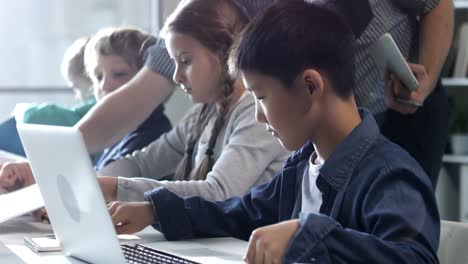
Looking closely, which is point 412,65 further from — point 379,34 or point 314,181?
point 314,181

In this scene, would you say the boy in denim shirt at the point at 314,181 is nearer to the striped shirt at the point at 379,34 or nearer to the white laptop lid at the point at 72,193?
the white laptop lid at the point at 72,193

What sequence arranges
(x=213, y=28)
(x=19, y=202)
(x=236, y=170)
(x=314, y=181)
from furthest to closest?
(x=213, y=28), (x=236, y=170), (x=19, y=202), (x=314, y=181)

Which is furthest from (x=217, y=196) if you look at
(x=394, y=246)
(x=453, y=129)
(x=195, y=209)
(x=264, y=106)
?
(x=453, y=129)

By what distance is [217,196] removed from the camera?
1764 mm

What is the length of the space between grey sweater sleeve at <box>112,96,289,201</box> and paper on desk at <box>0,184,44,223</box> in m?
0.16

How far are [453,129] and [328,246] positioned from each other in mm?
2740

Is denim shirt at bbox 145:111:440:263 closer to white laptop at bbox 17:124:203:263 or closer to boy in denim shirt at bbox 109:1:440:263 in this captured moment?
boy in denim shirt at bbox 109:1:440:263

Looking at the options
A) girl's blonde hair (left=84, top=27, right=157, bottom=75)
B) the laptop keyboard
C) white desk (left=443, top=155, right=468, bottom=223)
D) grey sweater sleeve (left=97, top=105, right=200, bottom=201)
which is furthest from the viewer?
white desk (left=443, top=155, right=468, bottom=223)

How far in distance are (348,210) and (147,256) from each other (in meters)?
0.32

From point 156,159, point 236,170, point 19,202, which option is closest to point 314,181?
point 236,170

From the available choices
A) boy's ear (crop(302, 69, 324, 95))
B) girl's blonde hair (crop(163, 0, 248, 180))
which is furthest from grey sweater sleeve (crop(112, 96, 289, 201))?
boy's ear (crop(302, 69, 324, 95))

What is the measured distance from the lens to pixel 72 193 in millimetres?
1258

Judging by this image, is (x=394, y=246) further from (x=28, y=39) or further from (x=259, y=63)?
(x=28, y=39)

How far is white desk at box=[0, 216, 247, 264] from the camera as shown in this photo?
1.37 meters
